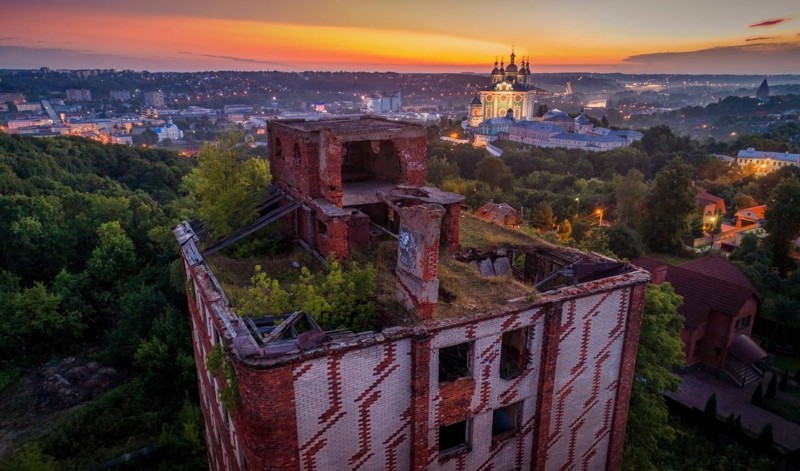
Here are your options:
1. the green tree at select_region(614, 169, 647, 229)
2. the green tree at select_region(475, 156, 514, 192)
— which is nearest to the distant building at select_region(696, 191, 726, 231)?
the green tree at select_region(614, 169, 647, 229)

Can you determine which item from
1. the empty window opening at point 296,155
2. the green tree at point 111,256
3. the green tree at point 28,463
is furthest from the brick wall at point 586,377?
the green tree at point 111,256

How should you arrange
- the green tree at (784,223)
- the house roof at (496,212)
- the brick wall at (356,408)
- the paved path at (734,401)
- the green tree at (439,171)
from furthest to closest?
1. the green tree at (439,171)
2. the house roof at (496,212)
3. the green tree at (784,223)
4. the paved path at (734,401)
5. the brick wall at (356,408)

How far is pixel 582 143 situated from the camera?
12838 centimetres

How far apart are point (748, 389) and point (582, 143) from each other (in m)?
106

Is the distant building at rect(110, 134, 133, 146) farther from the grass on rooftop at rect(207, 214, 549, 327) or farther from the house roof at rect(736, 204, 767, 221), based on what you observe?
the grass on rooftop at rect(207, 214, 549, 327)

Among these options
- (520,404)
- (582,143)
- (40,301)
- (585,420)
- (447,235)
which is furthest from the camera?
(582,143)

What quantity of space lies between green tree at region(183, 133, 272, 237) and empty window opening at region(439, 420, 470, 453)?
9.39 m

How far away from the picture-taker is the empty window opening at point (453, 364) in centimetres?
1287

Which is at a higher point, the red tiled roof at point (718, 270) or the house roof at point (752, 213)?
the red tiled roof at point (718, 270)

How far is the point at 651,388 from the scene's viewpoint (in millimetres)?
22016

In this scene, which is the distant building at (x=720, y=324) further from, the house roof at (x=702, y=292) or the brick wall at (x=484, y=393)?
the brick wall at (x=484, y=393)

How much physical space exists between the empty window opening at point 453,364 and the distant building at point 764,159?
10183 cm

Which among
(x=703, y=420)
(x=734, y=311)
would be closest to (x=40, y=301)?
(x=703, y=420)

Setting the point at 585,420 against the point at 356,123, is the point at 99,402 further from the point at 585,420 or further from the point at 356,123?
the point at 585,420
